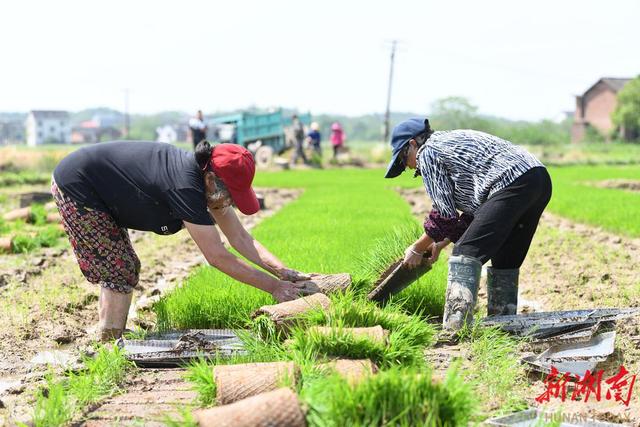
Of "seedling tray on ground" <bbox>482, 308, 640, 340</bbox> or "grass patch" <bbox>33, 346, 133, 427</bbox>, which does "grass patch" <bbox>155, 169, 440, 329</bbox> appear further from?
"seedling tray on ground" <bbox>482, 308, 640, 340</bbox>

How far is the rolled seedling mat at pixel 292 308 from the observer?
158 inches

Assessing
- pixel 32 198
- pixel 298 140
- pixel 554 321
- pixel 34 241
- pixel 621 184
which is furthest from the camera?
pixel 298 140

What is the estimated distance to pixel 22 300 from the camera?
611 cm

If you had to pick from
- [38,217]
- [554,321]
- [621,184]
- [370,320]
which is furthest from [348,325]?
[621,184]

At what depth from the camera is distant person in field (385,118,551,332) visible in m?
4.38

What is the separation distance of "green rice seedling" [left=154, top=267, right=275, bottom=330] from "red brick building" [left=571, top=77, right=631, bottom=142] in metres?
62.1

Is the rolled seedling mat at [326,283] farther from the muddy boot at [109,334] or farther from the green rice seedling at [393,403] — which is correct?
the green rice seedling at [393,403]

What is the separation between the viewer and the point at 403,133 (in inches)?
180

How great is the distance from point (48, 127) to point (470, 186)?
15087 centimetres

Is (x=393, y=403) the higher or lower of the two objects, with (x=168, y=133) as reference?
higher

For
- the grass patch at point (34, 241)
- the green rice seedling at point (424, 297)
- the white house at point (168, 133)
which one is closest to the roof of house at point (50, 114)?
the white house at point (168, 133)

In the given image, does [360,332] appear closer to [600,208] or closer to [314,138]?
[600,208]

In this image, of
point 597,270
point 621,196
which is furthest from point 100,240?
point 621,196

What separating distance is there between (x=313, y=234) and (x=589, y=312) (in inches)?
180
